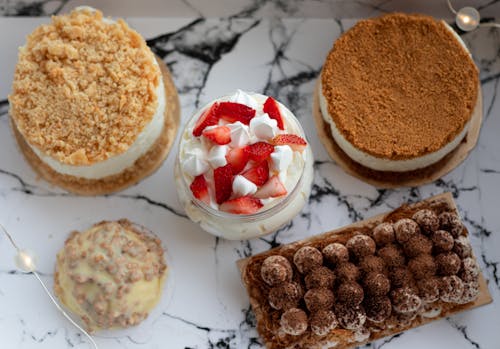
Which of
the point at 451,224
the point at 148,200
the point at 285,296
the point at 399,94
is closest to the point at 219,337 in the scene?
the point at 285,296

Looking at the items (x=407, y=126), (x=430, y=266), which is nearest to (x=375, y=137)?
(x=407, y=126)

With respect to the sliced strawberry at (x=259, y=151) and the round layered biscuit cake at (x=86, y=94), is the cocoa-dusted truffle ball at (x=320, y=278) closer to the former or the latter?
the sliced strawberry at (x=259, y=151)

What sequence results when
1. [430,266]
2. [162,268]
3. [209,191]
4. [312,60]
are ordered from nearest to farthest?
1. [209,191]
2. [430,266]
3. [162,268]
4. [312,60]

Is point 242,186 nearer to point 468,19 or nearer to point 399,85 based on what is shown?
point 399,85

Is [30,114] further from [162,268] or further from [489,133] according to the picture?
[489,133]

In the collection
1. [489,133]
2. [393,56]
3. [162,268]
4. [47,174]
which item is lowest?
[162,268]

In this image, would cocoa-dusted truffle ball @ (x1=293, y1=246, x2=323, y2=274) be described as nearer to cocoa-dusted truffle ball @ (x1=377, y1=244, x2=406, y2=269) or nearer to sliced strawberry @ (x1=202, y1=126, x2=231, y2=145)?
cocoa-dusted truffle ball @ (x1=377, y1=244, x2=406, y2=269)
